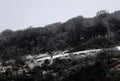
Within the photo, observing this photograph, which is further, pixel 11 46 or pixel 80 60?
pixel 11 46

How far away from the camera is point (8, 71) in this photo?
70.7 ft

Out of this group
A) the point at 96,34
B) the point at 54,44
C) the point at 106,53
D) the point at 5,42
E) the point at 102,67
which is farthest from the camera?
the point at 5,42

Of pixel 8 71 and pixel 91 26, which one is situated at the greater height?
pixel 91 26

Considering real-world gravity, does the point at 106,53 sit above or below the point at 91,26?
below

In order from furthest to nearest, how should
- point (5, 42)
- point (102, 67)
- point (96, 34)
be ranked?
point (5, 42)
point (96, 34)
point (102, 67)

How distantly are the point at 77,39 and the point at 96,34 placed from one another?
128 inches

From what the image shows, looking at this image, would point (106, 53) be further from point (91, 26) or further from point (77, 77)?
point (91, 26)

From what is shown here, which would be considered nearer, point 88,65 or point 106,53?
point 88,65

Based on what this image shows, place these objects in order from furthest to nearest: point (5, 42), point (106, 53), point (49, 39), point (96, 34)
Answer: point (5, 42), point (49, 39), point (96, 34), point (106, 53)

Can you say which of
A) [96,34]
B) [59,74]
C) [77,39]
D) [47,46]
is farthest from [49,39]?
[59,74]

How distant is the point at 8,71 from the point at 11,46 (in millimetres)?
25538

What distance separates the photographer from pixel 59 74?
18188mm

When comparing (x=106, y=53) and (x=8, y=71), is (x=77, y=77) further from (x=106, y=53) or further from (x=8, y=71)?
(x=8, y=71)

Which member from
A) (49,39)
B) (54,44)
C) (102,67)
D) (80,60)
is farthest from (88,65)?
(49,39)
